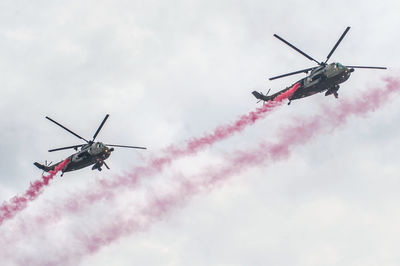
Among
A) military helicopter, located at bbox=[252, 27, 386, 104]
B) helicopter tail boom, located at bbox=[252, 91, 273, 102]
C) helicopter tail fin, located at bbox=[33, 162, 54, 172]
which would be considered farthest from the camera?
helicopter tail fin, located at bbox=[33, 162, 54, 172]

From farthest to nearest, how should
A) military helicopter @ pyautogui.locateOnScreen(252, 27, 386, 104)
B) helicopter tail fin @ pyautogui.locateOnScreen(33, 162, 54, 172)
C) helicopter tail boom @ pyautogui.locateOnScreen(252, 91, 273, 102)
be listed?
helicopter tail fin @ pyautogui.locateOnScreen(33, 162, 54, 172)
helicopter tail boom @ pyautogui.locateOnScreen(252, 91, 273, 102)
military helicopter @ pyautogui.locateOnScreen(252, 27, 386, 104)

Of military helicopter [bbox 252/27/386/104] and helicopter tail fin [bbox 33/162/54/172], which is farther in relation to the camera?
helicopter tail fin [bbox 33/162/54/172]

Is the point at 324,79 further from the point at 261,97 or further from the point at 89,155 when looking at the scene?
the point at 89,155

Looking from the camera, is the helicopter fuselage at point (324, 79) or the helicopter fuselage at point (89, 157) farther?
the helicopter fuselage at point (89, 157)

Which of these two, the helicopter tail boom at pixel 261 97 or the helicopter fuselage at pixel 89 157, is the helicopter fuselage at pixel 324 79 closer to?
the helicopter tail boom at pixel 261 97

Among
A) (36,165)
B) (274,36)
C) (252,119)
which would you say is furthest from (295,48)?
(36,165)

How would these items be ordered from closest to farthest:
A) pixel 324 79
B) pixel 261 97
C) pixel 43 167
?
pixel 324 79
pixel 261 97
pixel 43 167

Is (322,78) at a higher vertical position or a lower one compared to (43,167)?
lower

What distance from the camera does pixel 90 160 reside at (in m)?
143

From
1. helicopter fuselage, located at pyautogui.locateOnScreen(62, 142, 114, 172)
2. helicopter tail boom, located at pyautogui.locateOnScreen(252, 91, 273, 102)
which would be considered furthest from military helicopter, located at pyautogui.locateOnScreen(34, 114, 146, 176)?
helicopter tail boom, located at pyautogui.locateOnScreen(252, 91, 273, 102)

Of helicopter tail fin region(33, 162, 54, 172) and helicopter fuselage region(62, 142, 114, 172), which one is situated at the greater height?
helicopter tail fin region(33, 162, 54, 172)

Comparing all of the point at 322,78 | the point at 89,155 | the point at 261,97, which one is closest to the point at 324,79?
the point at 322,78

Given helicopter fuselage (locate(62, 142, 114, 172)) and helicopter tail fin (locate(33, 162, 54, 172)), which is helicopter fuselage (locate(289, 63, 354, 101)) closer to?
helicopter fuselage (locate(62, 142, 114, 172))

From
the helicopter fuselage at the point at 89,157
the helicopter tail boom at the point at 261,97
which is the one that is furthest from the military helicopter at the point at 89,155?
the helicopter tail boom at the point at 261,97
